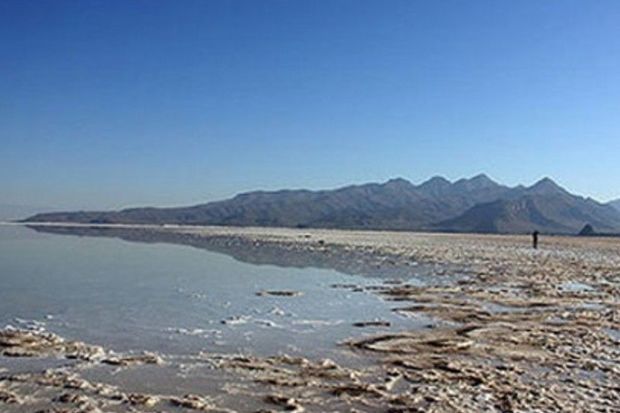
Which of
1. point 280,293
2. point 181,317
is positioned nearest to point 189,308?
point 181,317

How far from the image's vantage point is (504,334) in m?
16.3

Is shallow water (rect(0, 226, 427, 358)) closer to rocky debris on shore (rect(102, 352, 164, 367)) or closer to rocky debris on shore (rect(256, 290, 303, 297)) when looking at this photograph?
rocky debris on shore (rect(256, 290, 303, 297))

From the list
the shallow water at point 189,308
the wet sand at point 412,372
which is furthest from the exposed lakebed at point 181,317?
the wet sand at point 412,372

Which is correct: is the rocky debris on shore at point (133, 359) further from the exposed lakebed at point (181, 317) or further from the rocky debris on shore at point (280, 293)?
the rocky debris on shore at point (280, 293)

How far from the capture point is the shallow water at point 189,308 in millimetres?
14789

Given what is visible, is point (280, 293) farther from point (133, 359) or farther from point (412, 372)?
point (412, 372)

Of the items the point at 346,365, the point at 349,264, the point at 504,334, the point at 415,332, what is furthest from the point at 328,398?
the point at 349,264

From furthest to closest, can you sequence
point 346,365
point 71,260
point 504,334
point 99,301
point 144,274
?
1. point 71,260
2. point 144,274
3. point 99,301
4. point 504,334
5. point 346,365

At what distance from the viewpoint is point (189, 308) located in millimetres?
19531

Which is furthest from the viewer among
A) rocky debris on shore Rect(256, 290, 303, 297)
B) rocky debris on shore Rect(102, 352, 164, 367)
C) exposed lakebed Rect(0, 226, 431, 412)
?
rocky debris on shore Rect(256, 290, 303, 297)

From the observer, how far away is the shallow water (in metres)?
14.8

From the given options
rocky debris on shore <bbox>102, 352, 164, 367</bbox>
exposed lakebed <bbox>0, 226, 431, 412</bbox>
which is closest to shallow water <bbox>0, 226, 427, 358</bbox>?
exposed lakebed <bbox>0, 226, 431, 412</bbox>

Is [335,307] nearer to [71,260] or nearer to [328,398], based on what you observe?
[328,398]

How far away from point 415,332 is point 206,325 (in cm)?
530
